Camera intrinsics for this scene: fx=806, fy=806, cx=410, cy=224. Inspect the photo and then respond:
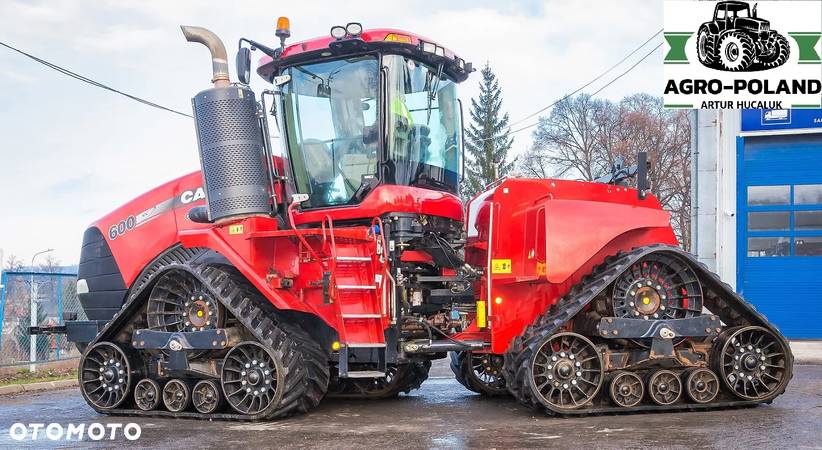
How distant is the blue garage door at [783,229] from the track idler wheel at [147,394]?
434 inches

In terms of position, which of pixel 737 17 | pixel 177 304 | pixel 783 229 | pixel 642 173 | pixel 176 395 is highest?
pixel 737 17

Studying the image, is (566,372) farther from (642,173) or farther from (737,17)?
(737,17)

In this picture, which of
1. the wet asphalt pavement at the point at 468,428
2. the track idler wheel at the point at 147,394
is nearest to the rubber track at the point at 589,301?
the wet asphalt pavement at the point at 468,428

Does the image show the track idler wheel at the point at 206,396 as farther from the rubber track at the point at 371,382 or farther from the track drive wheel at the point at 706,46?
the track drive wheel at the point at 706,46

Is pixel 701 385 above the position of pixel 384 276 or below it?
below

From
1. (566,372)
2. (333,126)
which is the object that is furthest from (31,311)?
(566,372)

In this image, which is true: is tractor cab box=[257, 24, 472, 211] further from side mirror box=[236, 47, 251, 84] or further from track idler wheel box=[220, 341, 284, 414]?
track idler wheel box=[220, 341, 284, 414]

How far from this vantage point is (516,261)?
25.0 ft

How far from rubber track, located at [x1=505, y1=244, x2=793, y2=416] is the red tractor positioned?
2cm

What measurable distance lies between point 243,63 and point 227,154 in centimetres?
90

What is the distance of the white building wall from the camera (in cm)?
1488

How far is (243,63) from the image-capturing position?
7.87 metres

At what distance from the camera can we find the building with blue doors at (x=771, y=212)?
14555 mm

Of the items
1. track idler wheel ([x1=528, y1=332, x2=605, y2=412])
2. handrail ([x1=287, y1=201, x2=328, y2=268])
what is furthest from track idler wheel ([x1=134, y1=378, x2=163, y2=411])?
track idler wheel ([x1=528, y1=332, x2=605, y2=412])
